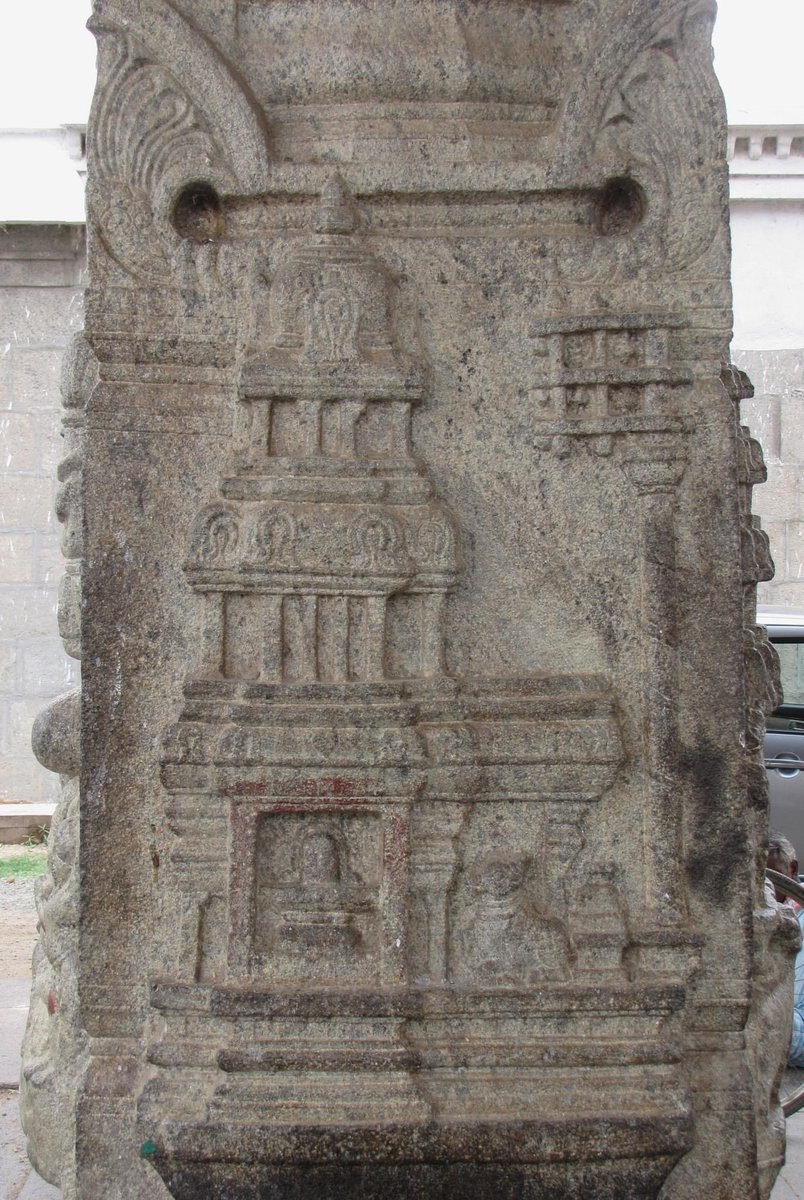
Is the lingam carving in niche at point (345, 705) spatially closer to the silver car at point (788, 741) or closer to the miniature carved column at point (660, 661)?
the miniature carved column at point (660, 661)

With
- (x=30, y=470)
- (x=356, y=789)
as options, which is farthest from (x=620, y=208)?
(x=30, y=470)

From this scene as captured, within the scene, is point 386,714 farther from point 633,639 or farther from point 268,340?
point 268,340

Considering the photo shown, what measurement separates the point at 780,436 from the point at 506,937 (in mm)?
6743

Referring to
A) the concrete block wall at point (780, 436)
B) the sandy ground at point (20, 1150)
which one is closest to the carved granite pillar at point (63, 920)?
the sandy ground at point (20, 1150)

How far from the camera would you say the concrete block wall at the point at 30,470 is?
7648 millimetres

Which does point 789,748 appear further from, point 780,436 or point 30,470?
point 30,470

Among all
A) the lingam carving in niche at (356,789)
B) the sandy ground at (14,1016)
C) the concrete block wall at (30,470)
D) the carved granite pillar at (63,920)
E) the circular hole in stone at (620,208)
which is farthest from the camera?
the concrete block wall at (30,470)

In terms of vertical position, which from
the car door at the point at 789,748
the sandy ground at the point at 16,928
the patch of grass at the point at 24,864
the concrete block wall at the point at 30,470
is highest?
the concrete block wall at the point at 30,470

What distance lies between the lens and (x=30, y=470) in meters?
7.80

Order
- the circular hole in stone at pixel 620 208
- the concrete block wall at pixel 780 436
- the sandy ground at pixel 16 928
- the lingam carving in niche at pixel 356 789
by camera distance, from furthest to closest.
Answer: the concrete block wall at pixel 780 436 < the sandy ground at pixel 16 928 < the circular hole in stone at pixel 620 208 < the lingam carving in niche at pixel 356 789

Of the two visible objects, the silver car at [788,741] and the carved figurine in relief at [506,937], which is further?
the silver car at [788,741]

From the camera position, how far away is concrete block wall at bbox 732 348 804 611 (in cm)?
864

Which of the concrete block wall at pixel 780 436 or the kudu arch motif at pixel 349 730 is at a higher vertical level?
the concrete block wall at pixel 780 436

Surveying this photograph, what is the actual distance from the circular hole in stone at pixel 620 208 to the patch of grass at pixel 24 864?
5632 mm
